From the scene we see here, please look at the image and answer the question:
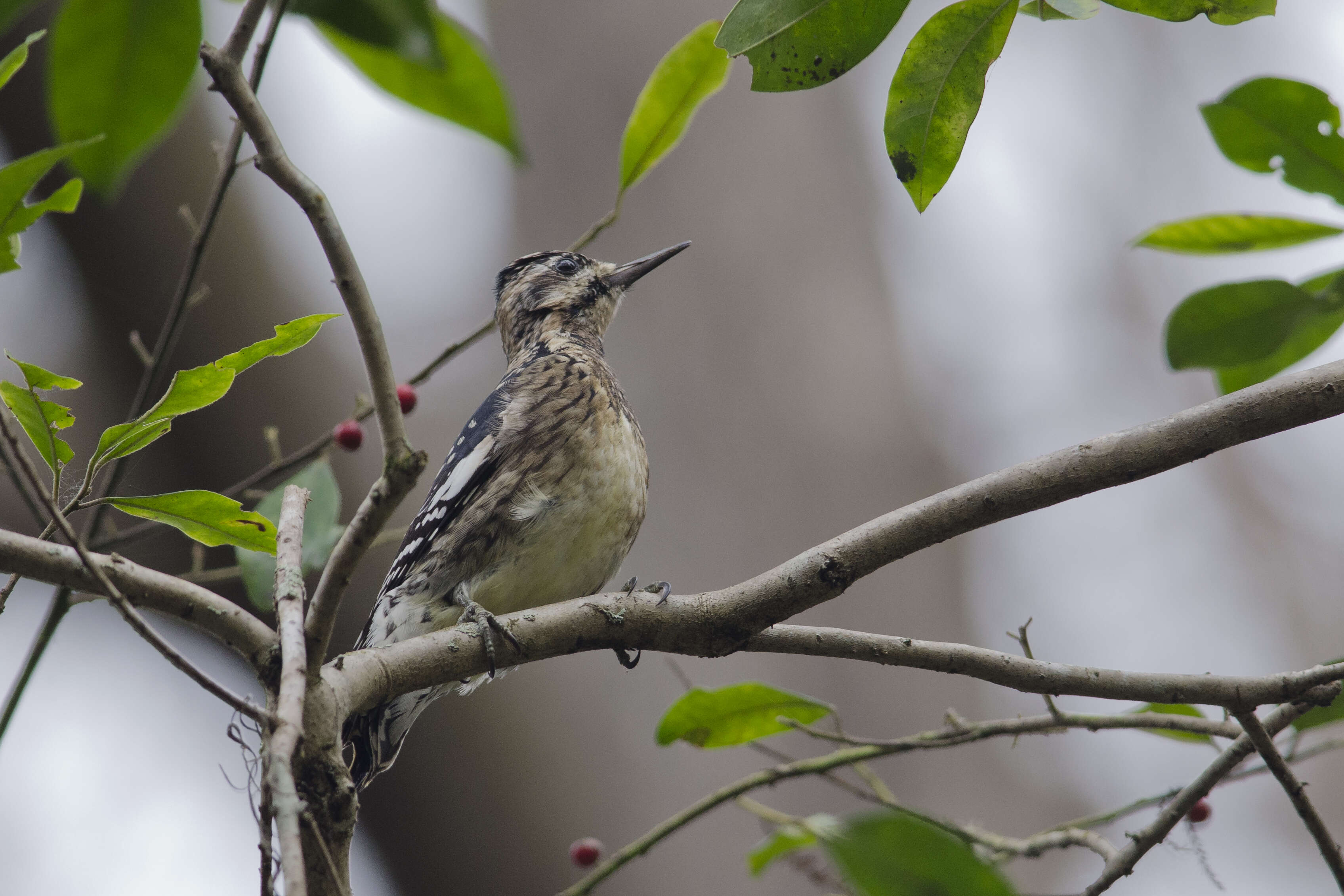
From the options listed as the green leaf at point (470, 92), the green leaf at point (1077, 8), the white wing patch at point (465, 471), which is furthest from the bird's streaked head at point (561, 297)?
the green leaf at point (470, 92)

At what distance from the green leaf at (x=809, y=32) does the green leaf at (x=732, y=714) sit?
1.23 metres

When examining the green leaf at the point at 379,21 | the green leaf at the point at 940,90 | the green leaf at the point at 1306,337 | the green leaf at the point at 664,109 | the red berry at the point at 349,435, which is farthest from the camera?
the red berry at the point at 349,435

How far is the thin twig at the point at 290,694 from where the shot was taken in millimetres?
828

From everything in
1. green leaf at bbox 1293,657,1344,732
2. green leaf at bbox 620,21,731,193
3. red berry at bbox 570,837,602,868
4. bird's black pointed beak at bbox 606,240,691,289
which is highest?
bird's black pointed beak at bbox 606,240,691,289

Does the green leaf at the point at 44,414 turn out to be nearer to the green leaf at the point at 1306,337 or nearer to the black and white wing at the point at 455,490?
the black and white wing at the point at 455,490

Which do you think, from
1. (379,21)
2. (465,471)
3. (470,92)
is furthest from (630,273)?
(379,21)

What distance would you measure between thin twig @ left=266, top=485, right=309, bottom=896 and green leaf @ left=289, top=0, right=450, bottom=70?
0.59m

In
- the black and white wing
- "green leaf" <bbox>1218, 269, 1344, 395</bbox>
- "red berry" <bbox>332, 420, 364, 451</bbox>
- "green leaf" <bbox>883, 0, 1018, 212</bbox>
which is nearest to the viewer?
"green leaf" <bbox>883, 0, 1018, 212</bbox>

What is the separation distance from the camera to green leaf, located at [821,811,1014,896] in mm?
Answer: 641

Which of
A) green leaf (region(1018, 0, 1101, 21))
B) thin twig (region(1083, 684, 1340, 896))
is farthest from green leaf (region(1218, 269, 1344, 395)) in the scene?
green leaf (region(1018, 0, 1101, 21))

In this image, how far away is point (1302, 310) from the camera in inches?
73.2

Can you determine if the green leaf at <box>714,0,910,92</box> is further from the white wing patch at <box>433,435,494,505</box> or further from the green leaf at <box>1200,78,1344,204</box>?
the white wing patch at <box>433,435,494,505</box>

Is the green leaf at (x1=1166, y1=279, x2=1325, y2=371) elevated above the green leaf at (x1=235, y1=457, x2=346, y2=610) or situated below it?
below

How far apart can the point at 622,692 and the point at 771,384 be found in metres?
1.74
